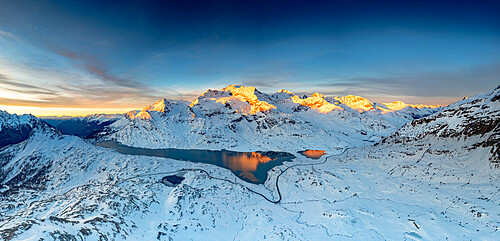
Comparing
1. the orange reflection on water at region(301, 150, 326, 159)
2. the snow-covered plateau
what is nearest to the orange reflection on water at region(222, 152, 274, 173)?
the snow-covered plateau

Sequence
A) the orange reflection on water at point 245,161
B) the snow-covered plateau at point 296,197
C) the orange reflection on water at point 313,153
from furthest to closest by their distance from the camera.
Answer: the orange reflection on water at point 313,153, the orange reflection on water at point 245,161, the snow-covered plateau at point 296,197

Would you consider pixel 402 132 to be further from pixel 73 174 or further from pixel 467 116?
pixel 73 174

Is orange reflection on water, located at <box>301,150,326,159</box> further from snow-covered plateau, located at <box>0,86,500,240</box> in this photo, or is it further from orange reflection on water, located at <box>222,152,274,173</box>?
snow-covered plateau, located at <box>0,86,500,240</box>

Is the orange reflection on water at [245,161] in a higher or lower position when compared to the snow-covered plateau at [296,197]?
lower

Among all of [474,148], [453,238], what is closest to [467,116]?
[474,148]

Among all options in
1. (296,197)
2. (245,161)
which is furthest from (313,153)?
(296,197)

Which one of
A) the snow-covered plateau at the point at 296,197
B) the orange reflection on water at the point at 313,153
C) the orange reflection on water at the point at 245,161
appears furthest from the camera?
the orange reflection on water at the point at 313,153

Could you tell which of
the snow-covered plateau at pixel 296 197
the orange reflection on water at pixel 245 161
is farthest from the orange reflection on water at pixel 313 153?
the snow-covered plateau at pixel 296 197

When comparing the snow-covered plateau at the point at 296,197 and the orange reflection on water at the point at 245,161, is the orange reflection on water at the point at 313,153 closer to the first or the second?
the orange reflection on water at the point at 245,161

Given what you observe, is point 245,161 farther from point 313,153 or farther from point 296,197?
point 296,197
